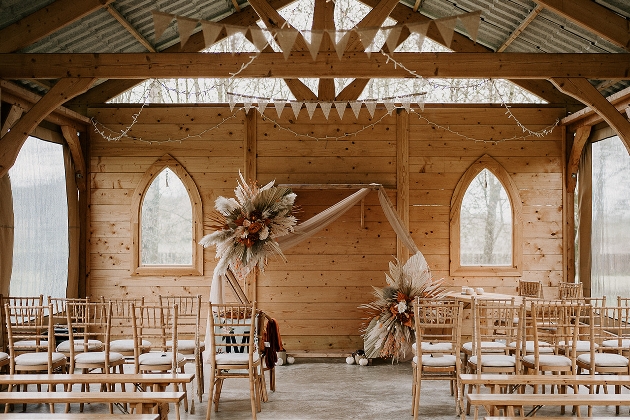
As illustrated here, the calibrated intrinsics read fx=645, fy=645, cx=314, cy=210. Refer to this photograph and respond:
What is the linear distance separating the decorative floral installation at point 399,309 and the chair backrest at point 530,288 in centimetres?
136

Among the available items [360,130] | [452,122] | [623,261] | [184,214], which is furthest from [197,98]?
[623,261]

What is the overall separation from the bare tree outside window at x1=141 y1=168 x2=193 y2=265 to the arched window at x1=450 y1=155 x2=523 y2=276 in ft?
12.5

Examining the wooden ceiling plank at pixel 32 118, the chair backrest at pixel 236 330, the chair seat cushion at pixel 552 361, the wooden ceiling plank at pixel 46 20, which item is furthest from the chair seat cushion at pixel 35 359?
the chair seat cushion at pixel 552 361

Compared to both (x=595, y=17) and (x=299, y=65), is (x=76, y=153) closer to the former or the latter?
(x=299, y=65)

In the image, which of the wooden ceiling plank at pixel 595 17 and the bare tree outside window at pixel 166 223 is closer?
the wooden ceiling plank at pixel 595 17

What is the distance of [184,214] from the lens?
930 cm

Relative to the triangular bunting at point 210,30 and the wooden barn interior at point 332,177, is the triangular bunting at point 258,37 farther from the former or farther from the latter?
the wooden barn interior at point 332,177

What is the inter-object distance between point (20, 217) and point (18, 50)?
2015mm

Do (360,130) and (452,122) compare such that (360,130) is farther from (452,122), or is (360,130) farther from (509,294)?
(509,294)

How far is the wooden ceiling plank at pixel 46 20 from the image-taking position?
21.2 feet

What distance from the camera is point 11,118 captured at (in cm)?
712

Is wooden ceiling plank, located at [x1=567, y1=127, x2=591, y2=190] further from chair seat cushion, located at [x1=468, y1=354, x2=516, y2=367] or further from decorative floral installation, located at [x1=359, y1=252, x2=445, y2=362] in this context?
chair seat cushion, located at [x1=468, y1=354, x2=516, y2=367]

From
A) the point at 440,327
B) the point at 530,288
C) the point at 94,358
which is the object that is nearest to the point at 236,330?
the point at 94,358

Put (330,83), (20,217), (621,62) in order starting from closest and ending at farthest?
(621,62)
(20,217)
(330,83)
